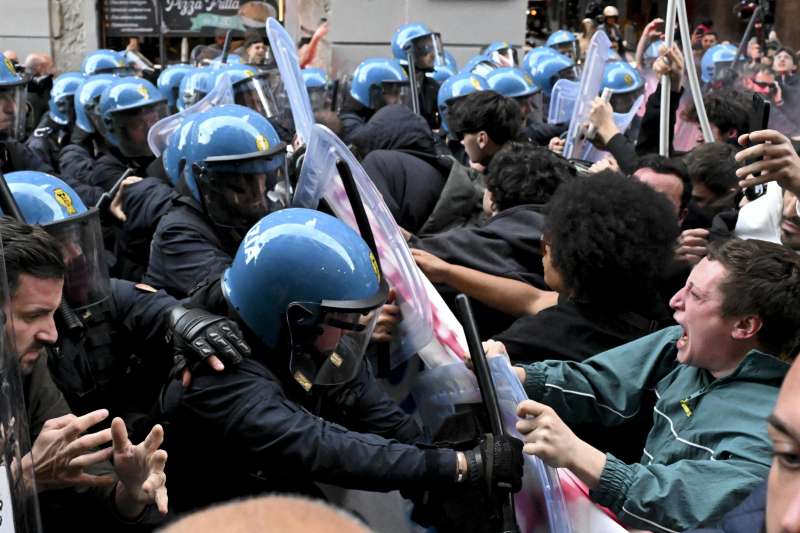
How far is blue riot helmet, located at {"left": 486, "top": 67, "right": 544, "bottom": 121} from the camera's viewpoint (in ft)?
20.5

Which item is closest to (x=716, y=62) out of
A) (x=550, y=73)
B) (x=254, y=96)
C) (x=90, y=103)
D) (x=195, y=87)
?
(x=550, y=73)

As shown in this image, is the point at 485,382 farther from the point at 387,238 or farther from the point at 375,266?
the point at 387,238

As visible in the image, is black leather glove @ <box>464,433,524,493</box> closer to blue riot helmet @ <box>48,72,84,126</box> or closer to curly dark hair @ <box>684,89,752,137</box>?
curly dark hair @ <box>684,89,752,137</box>

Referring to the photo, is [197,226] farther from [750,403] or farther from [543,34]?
[543,34]

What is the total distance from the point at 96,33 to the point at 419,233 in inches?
472

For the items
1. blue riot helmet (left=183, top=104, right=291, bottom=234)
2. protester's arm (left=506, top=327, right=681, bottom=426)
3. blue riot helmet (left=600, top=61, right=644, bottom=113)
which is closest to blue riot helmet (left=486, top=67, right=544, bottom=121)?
blue riot helmet (left=600, top=61, right=644, bottom=113)

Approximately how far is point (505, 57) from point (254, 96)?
414 cm

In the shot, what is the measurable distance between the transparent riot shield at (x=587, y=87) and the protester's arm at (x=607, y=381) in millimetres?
2518

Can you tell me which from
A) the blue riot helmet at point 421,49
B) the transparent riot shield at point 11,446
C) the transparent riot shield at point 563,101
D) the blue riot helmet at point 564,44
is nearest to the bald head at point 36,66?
the blue riot helmet at point 421,49

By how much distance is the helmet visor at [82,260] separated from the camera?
2609 mm

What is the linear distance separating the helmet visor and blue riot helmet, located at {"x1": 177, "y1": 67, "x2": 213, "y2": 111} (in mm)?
3818

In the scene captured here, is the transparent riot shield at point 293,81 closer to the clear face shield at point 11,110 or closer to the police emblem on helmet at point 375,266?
the police emblem on helmet at point 375,266

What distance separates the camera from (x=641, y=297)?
2584 mm

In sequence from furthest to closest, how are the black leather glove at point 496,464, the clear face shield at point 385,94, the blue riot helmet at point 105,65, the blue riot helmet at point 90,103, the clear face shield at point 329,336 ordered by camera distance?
Result: the blue riot helmet at point 105,65 < the clear face shield at point 385,94 < the blue riot helmet at point 90,103 < the clear face shield at point 329,336 < the black leather glove at point 496,464
